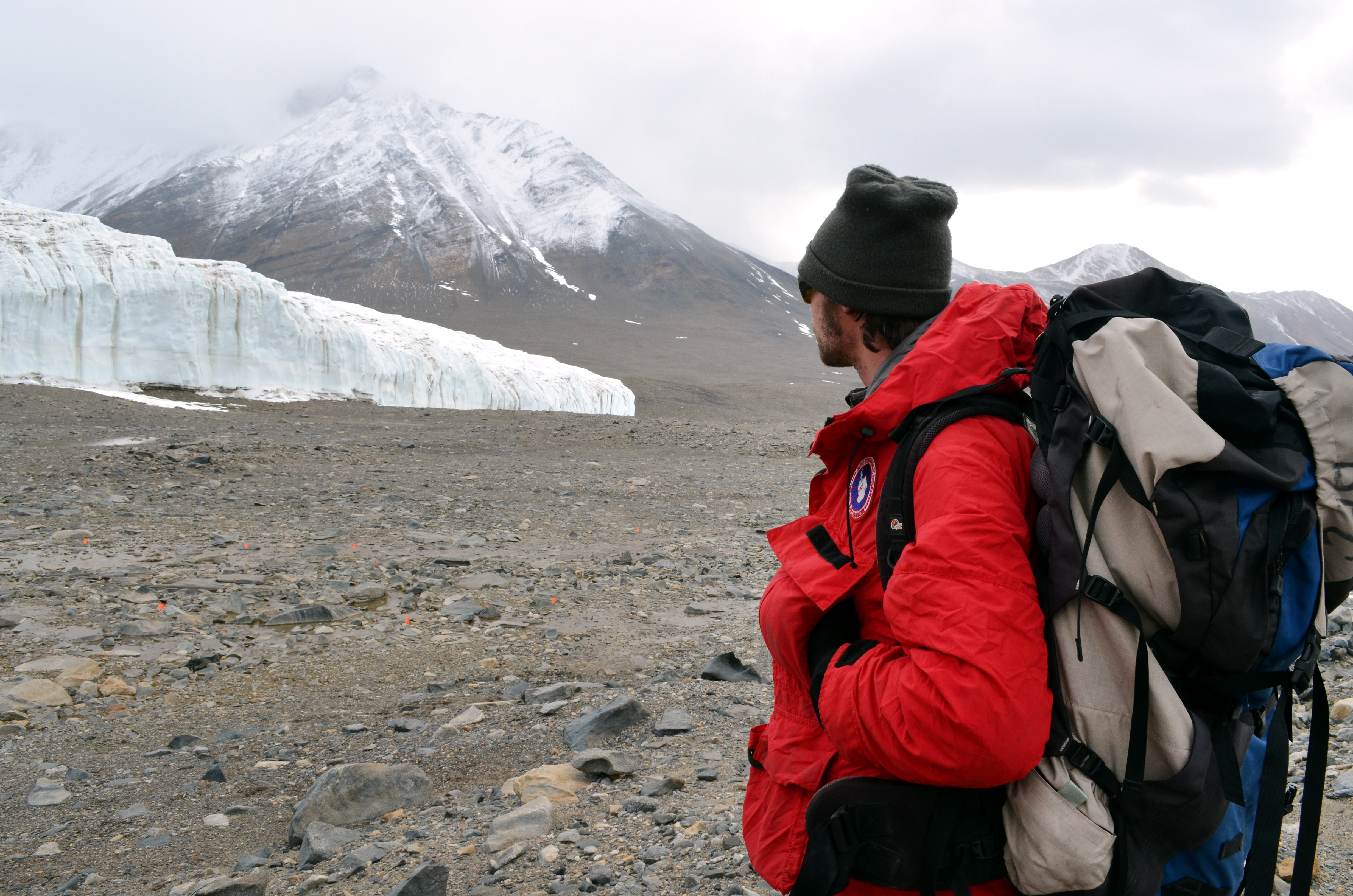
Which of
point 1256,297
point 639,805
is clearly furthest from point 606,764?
point 1256,297

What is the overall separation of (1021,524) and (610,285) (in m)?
120

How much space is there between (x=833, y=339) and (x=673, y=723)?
273 cm

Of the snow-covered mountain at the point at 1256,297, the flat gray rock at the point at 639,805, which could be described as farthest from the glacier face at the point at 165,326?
the snow-covered mountain at the point at 1256,297

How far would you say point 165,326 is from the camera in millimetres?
22750

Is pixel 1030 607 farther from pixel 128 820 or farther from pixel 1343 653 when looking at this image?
pixel 1343 653

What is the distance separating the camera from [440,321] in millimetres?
93875

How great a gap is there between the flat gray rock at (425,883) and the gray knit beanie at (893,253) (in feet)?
7.05

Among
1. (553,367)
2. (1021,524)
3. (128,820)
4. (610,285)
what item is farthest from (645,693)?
(610,285)

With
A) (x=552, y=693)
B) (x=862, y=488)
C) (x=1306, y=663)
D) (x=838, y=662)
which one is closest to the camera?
(x=1306, y=663)

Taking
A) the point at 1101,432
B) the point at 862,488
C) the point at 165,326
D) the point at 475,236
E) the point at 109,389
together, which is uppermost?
the point at 475,236

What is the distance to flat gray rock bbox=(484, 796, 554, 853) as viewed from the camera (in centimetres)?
309

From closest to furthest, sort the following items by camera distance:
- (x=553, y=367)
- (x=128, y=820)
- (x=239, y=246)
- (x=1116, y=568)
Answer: (x=1116, y=568) < (x=128, y=820) < (x=553, y=367) < (x=239, y=246)

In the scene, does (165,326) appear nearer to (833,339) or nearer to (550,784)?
(550,784)

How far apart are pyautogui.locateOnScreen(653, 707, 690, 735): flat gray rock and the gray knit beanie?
2.79 meters
